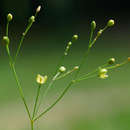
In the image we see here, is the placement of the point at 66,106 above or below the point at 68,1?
below

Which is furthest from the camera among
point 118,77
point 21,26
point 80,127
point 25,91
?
point 21,26

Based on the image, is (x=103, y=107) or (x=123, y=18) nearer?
(x=103, y=107)

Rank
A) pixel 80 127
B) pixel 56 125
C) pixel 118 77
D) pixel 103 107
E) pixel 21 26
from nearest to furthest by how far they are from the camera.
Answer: pixel 80 127
pixel 56 125
pixel 103 107
pixel 118 77
pixel 21 26

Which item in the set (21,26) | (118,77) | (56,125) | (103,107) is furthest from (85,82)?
(21,26)

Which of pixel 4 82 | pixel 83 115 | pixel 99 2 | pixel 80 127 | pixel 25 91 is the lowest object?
pixel 80 127

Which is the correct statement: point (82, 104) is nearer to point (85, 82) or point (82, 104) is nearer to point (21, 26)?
point (85, 82)

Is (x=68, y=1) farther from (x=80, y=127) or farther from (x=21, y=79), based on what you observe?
(x=80, y=127)

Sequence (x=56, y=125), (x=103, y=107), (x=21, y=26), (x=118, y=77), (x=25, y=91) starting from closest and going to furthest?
(x=56, y=125) → (x=103, y=107) → (x=25, y=91) → (x=118, y=77) → (x=21, y=26)

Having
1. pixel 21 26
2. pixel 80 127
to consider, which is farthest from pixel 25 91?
pixel 21 26

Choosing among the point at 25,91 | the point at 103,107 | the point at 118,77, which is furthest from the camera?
the point at 118,77
